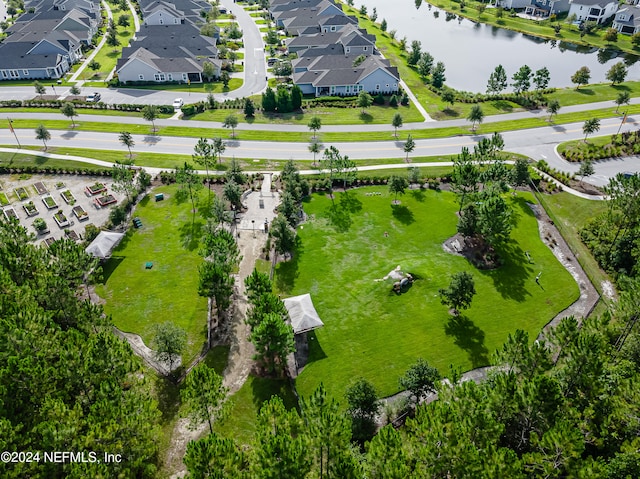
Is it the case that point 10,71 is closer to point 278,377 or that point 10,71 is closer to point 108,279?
point 108,279

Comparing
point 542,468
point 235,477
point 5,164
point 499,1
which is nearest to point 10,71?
point 5,164

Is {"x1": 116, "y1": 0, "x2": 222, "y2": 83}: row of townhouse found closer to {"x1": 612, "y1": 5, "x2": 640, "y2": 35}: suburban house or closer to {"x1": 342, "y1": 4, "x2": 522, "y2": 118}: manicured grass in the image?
{"x1": 342, "y1": 4, "x2": 522, "y2": 118}: manicured grass

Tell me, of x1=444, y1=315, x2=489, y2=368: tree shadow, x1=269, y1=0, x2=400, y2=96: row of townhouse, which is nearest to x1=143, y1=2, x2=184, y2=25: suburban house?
x1=269, y1=0, x2=400, y2=96: row of townhouse

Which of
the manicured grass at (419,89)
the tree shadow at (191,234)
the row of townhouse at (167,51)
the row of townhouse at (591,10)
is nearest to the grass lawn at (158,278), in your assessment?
the tree shadow at (191,234)

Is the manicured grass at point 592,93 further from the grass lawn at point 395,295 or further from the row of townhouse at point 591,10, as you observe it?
the row of townhouse at point 591,10

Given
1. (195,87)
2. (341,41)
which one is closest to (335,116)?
(195,87)
